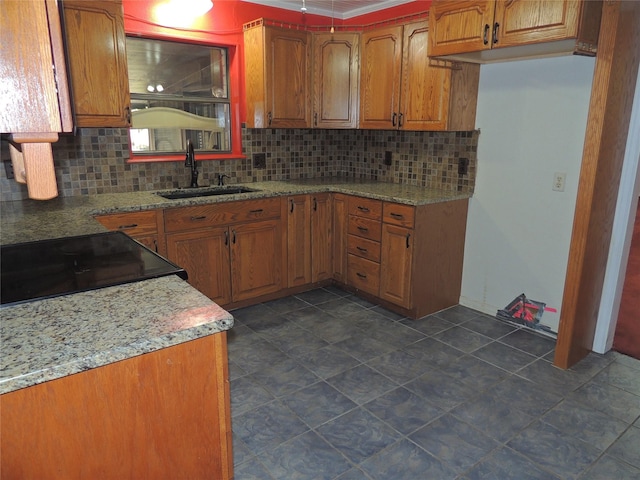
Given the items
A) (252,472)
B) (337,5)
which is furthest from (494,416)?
(337,5)

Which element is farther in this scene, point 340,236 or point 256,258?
point 340,236

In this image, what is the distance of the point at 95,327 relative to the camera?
1155 millimetres

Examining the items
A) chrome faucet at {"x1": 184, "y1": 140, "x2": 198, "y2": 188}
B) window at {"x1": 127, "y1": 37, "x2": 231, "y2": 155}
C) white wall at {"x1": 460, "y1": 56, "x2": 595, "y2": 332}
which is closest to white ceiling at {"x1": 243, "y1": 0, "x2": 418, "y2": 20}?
window at {"x1": 127, "y1": 37, "x2": 231, "y2": 155}

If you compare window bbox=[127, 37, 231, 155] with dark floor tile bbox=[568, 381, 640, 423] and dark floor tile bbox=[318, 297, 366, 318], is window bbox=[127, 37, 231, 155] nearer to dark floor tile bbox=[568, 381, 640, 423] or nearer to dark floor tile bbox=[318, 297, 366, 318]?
dark floor tile bbox=[318, 297, 366, 318]

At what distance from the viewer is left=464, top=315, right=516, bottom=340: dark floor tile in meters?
3.11

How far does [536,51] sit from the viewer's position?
270cm

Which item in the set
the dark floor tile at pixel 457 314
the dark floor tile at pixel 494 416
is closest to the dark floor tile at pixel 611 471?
the dark floor tile at pixel 494 416

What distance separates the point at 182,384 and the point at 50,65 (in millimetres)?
852

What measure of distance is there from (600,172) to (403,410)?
5.34ft

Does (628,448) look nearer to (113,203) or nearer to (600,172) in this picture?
(600,172)

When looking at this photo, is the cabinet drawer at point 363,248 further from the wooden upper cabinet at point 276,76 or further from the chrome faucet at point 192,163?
the chrome faucet at point 192,163

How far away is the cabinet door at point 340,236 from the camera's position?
3659 mm

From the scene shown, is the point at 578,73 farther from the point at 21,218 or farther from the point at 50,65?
the point at 21,218

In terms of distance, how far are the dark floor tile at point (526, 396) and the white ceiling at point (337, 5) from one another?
2.96 meters
